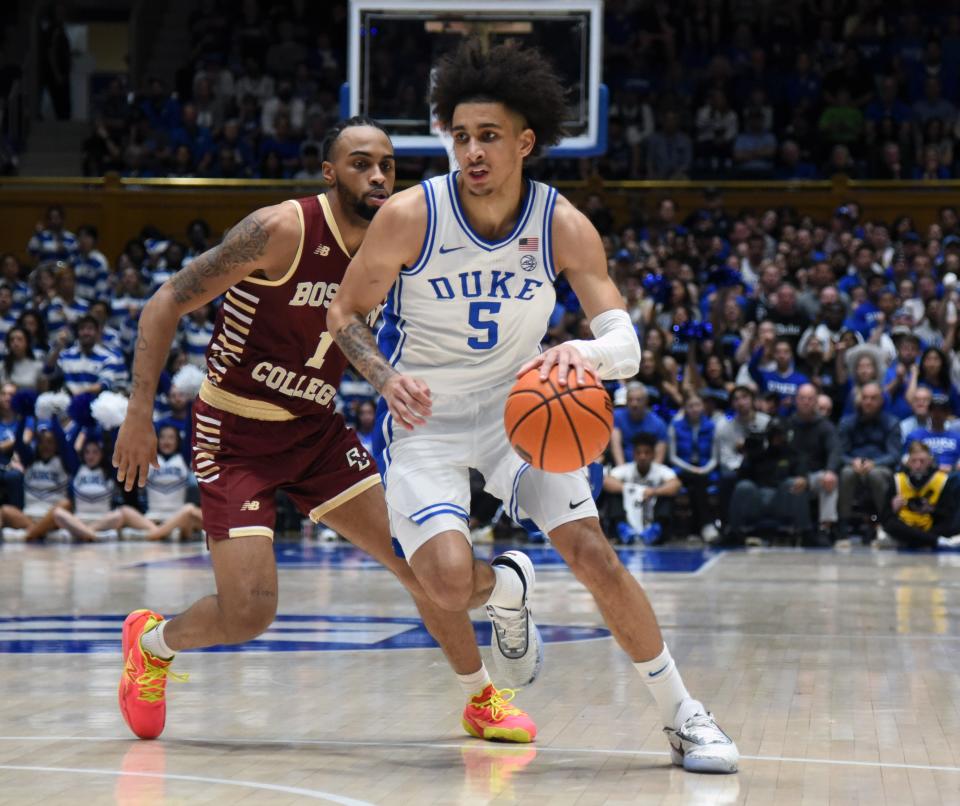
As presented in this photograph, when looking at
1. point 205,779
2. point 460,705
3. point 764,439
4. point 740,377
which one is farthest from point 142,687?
point 740,377

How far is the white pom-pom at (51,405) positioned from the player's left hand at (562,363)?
41.3ft

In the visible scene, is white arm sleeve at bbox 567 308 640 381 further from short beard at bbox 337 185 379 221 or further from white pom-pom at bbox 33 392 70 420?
white pom-pom at bbox 33 392 70 420

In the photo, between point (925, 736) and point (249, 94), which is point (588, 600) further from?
point (249, 94)

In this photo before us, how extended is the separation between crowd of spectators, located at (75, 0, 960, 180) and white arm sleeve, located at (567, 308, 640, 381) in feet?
53.8

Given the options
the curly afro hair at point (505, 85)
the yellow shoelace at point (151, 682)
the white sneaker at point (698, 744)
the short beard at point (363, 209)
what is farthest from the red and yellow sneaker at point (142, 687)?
the curly afro hair at point (505, 85)

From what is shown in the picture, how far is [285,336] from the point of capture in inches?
233

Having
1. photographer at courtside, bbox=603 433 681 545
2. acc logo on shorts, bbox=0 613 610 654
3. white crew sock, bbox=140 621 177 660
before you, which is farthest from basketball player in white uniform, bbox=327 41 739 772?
photographer at courtside, bbox=603 433 681 545

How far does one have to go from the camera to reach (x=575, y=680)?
689 centimetres

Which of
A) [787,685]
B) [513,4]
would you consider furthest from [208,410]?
[513,4]

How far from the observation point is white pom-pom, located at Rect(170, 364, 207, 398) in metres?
16.5

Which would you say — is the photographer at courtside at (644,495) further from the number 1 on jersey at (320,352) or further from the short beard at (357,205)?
the short beard at (357,205)

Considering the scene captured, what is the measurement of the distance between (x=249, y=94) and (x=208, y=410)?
18.1m

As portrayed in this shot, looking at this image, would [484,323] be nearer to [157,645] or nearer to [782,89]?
[157,645]

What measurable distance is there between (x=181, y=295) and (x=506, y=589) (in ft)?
4.98
